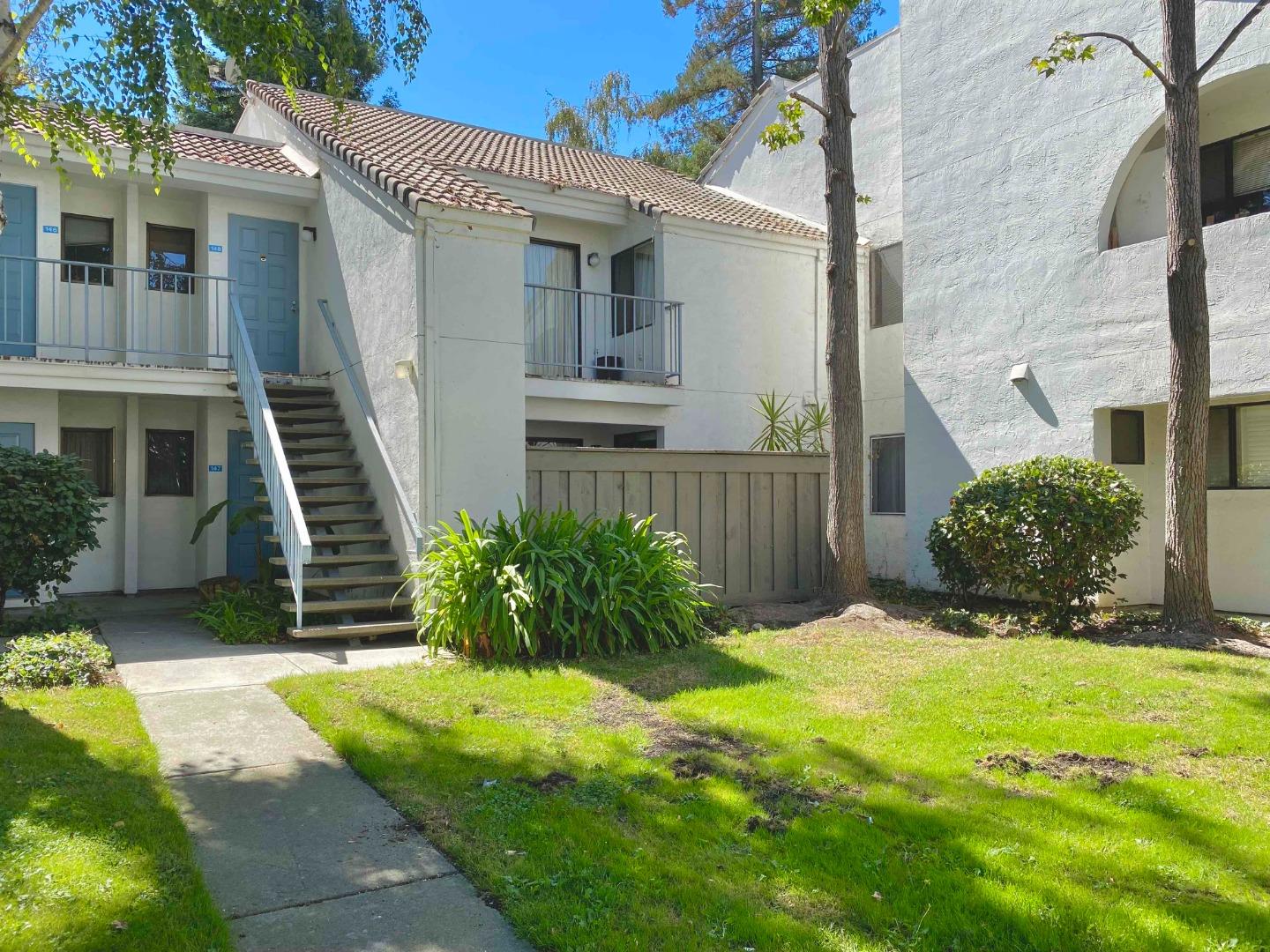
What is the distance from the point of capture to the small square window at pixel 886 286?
13.9 metres

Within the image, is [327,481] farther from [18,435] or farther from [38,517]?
[18,435]

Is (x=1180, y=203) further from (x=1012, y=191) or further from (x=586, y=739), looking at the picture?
(x=586, y=739)

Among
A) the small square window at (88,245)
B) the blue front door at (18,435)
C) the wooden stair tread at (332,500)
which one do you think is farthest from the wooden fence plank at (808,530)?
the blue front door at (18,435)

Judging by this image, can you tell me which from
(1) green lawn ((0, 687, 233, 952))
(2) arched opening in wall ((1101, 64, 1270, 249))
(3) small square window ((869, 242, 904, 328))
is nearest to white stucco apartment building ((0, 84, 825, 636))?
(3) small square window ((869, 242, 904, 328))

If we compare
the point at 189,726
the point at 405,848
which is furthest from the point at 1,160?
the point at 405,848

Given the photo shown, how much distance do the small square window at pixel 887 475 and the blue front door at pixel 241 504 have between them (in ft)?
28.7

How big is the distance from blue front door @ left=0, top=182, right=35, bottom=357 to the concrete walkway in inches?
254

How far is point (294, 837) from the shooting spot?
3932 mm

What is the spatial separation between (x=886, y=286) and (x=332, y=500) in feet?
29.5

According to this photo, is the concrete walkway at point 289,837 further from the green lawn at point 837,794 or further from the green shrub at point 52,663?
the green shrub at point 52,663

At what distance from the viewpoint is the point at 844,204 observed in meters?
10.4

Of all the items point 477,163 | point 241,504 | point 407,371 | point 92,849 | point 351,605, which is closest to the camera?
point 92,849

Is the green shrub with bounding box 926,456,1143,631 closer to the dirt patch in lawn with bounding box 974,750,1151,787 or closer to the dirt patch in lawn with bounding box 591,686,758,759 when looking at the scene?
the dirt patch in lawn with bounding box 974,750,1151,787

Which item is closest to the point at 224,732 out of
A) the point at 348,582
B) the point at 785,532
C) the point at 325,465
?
the point at 348,582
